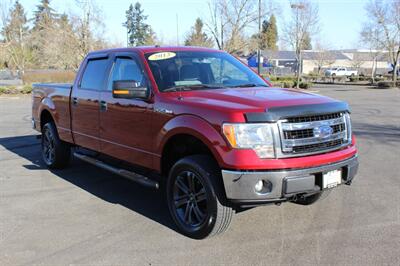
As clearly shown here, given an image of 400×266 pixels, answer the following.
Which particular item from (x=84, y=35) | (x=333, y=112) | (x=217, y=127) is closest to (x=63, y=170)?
(x=217, y=127)

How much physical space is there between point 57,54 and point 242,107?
3645 centimetres

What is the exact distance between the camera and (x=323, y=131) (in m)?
4.20

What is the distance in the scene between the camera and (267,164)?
3.86 metres

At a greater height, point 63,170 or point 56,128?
point 56,128

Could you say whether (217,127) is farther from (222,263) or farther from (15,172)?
(15,172)

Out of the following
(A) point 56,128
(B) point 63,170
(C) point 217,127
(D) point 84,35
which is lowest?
(B) point 63,170

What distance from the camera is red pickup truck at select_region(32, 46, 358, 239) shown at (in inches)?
153

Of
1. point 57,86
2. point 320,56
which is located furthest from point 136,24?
point 57,86

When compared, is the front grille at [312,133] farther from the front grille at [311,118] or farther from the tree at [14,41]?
the tree at [14,41]

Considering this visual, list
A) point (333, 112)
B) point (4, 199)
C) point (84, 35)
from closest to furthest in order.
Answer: point (333, 112) < point (4, 199) < point (84, 35)

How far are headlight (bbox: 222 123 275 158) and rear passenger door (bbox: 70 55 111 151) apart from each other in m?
2.59

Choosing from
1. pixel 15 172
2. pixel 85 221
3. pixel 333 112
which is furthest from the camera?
pixel 15 172

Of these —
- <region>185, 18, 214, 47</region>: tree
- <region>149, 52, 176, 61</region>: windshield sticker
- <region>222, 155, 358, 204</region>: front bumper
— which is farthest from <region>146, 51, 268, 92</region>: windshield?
<region>185, 18, 214, 47</region>: tree

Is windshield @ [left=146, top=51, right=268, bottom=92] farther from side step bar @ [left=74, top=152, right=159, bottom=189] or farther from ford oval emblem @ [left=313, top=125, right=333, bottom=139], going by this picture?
ford oval emblem @ [left=313, top=125, right=333, bottom=139]
